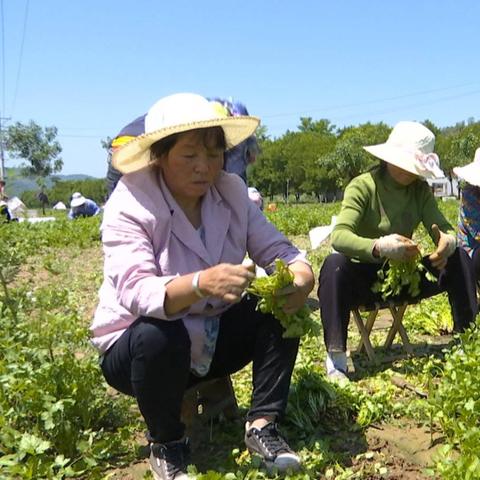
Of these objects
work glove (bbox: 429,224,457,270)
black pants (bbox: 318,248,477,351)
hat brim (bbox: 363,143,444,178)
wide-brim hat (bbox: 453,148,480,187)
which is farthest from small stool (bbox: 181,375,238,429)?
wide-brim hat (bbox: 453,148,480,187)

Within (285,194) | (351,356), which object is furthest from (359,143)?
(351,356)

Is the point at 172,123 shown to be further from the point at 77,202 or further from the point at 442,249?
the point at 77,202

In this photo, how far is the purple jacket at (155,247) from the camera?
6.63ft

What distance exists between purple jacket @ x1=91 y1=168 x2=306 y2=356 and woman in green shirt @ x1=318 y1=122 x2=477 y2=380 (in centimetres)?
68

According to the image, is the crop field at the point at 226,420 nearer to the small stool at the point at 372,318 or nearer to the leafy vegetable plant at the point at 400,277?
the small stool at the point at 372,318

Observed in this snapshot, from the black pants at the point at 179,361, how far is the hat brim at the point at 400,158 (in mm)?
1236

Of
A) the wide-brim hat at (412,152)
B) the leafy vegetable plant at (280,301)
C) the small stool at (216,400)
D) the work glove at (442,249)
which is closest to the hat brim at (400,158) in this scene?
the wide-brim hat at (412,152)

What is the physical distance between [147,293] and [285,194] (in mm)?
63341

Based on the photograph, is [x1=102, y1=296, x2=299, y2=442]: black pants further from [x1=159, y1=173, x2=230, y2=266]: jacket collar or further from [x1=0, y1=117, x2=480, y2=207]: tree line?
[x1=0, y1=117, x2=480, y2=207]: tree line

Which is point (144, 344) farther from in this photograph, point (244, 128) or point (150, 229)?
point (244, 128)

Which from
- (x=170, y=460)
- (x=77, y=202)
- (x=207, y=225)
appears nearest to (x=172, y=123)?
(x=207, y=225)

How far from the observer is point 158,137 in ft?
6.98

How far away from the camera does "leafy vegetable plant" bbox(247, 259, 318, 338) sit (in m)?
2.13

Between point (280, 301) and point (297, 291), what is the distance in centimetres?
8
